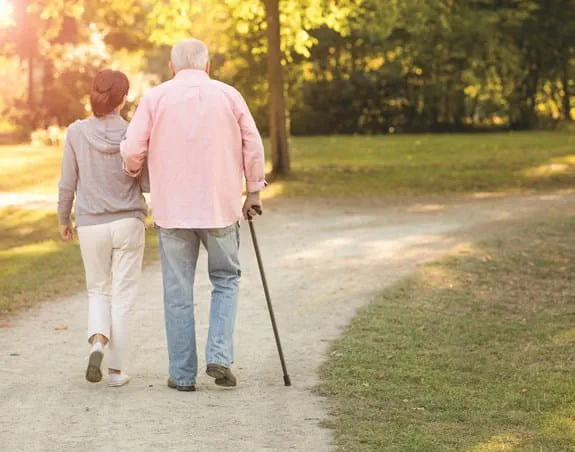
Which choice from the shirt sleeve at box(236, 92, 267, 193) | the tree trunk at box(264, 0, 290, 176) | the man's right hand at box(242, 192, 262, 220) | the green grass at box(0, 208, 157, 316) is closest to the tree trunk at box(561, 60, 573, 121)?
the tree trunk at box(264, 0, 290, 176)

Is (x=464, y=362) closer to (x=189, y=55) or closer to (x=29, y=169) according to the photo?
(x=189, y=55)

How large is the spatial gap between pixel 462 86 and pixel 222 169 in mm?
35109

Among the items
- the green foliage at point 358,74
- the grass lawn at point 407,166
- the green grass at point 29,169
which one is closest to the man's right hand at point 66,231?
the grass lawn at point 407,166

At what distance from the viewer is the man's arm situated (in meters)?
7.08

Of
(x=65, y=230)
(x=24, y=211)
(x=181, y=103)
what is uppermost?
(x=181, y=103)

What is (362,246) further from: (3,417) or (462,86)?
(462,86)

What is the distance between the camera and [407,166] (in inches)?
1101

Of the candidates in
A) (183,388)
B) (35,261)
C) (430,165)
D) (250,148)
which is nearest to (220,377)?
(183,388)

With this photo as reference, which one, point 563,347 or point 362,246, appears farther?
point 362,246

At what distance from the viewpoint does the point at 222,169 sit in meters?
7.17

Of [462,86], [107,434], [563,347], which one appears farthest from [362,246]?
[462,86]

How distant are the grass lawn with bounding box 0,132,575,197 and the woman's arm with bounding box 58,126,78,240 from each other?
14047 millimetres

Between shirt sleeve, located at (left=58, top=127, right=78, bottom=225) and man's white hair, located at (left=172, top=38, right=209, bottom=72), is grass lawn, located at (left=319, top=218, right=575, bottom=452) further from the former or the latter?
man's white hair, located at (left=172, top=38, right=209, bottom=72)

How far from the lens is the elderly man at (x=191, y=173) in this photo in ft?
23.3
